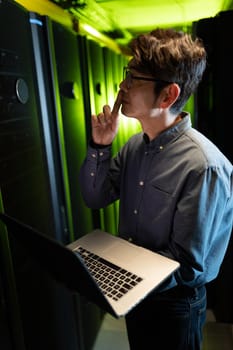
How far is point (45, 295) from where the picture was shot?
125 cm

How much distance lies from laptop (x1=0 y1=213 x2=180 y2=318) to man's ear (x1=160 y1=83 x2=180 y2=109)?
50 cm

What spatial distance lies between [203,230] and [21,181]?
0.64m

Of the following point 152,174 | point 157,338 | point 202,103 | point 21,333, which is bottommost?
point 157,338

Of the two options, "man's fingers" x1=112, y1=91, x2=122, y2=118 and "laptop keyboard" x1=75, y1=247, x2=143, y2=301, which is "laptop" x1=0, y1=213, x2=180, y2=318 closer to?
"laptop keyboard" x1=75, y1=247, x2=143, y2=301

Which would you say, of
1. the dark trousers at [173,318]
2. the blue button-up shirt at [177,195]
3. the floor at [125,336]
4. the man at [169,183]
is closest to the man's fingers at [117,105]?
the man at [169,183]

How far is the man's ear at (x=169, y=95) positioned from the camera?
3.20 feet

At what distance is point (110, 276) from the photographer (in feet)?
2.96

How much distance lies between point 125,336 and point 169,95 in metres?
1.64

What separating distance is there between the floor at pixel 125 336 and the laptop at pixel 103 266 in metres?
1.17

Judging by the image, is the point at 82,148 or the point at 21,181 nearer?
the point at 21,181

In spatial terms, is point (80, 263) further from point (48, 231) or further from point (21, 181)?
point (48, 231)

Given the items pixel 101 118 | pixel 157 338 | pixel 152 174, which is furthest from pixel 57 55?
pixel 157 338

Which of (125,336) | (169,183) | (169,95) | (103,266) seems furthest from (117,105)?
(125,336)

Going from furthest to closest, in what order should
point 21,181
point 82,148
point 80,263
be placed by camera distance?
point 82,148 < point 21,181 < point 80,263
